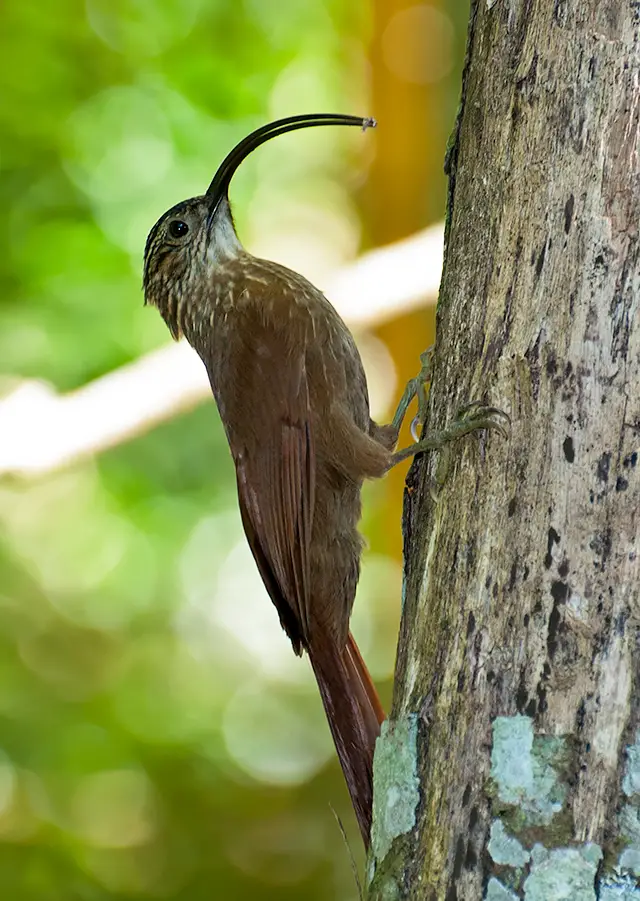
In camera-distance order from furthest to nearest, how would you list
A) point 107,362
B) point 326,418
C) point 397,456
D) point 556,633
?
point 107,362, point 326,418, point 397,456, point 556,633

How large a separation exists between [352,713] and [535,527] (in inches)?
36.9

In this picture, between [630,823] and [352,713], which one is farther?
[352,713]

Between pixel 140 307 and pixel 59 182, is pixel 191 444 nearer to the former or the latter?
pixel 140 307

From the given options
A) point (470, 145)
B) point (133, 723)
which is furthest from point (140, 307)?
point (470, 145)

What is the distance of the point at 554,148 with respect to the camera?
5.89 ft

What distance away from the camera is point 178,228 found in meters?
3.34

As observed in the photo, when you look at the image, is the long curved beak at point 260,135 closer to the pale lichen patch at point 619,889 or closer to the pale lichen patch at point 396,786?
the pale lichen patch at point 396,786

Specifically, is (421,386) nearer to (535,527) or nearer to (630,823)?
(535,527)

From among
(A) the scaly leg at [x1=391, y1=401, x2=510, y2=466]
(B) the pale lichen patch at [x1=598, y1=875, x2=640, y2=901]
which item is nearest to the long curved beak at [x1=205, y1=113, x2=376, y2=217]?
(A) the scaly leg at [x1=391, y1=401, x2=510, y2=466]

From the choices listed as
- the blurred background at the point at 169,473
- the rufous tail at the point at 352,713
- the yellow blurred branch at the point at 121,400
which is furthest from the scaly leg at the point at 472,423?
the blurred background at the point at 169,473

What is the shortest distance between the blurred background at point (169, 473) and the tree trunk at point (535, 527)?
281 centimetres

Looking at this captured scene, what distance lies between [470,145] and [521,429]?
56 centimetres

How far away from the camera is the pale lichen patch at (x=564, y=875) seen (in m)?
1.50

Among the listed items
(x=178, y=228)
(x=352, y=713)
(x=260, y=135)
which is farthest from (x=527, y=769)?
(x=178, y=228)
